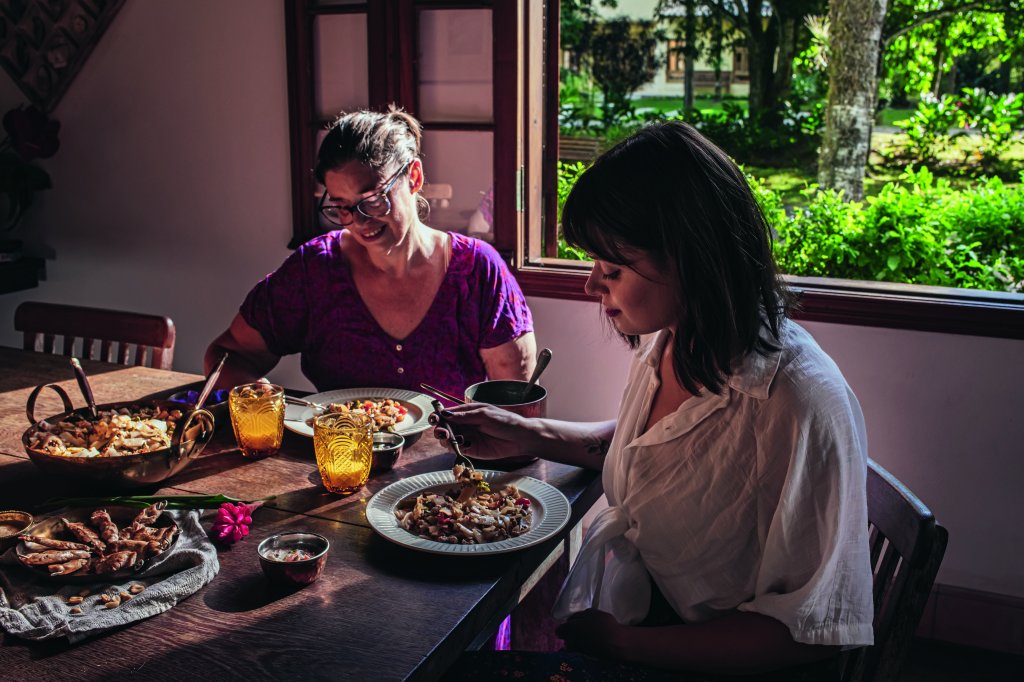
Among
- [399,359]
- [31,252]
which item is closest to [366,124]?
[399,359]

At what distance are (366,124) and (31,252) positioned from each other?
2.66 m

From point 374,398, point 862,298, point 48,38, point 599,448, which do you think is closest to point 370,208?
point 374,398

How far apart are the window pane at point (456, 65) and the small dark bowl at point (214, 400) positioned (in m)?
1.43

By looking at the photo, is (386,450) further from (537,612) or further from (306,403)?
(537,612)

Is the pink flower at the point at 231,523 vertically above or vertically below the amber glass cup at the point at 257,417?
below

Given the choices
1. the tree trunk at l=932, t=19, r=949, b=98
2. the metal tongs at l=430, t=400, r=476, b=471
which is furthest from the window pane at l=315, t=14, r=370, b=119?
the tree trunk at l=932, t=19, r=949, b=98

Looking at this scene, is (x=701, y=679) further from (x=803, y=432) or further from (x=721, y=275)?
(x=721, y=275)

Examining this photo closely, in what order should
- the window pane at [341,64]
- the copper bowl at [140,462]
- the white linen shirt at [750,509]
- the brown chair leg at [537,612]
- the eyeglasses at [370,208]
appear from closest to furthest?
the white linen shirt at [750,509] → the copper bowl at [140,462] → the brown chair leg at [537,612] → the eyeglasses at [370,208] → the window pane at [341,64]

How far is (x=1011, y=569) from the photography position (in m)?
2.40

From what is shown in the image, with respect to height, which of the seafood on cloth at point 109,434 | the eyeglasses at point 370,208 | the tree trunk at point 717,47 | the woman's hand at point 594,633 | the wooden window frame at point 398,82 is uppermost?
the tree trunk at point 717,47

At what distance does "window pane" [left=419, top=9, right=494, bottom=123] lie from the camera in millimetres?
2791

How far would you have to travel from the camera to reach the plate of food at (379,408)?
5.32 feet

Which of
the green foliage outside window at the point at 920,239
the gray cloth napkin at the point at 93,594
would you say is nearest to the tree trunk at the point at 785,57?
the green foliage outside window at the point at 920,239

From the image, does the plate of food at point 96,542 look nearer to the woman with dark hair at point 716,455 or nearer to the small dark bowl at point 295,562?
the small dark bowl at point 295,562
